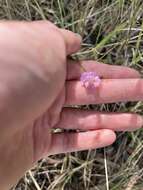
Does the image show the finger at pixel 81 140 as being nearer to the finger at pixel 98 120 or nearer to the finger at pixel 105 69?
the finger at pixel 98 120

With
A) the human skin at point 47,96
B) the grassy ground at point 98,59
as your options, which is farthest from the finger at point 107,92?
the grassy ground at point 98,59

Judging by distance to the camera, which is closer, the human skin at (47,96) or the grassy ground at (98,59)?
the human skin at (47,96)

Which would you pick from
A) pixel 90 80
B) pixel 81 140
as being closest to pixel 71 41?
pixel 90 80

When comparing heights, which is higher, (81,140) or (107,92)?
(107,92)

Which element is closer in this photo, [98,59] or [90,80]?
[90,80]

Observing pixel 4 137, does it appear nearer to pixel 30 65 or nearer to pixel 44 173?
pixel 30 65

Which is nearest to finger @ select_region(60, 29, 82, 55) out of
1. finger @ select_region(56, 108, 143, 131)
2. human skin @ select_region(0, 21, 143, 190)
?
human skin @ select_region(0, 21, 143, 190)

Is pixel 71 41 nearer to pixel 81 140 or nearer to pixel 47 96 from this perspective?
pixel 47 96

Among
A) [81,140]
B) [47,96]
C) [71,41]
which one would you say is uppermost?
[71,41]

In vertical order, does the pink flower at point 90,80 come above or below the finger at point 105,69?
below
